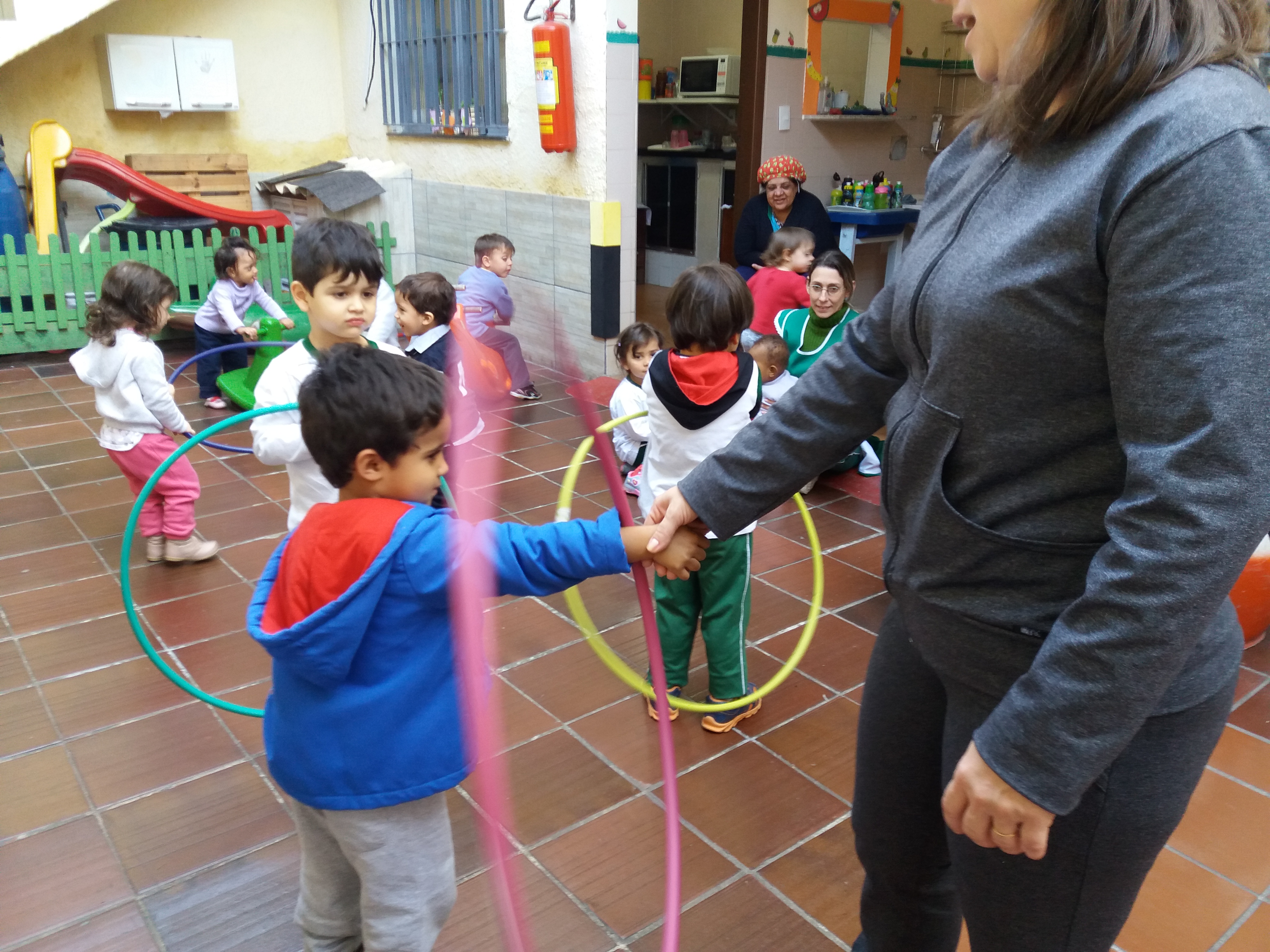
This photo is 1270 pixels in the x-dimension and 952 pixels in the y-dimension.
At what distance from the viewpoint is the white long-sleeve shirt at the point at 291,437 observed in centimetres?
243

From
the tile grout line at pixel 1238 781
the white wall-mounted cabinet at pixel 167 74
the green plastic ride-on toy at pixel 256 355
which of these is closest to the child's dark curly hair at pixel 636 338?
the green plastic ride-on toy at pixel 256 355

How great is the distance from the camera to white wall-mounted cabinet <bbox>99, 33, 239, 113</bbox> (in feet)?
24.4

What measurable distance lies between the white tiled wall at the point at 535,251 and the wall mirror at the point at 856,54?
2.59 m

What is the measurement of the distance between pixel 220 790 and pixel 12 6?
6.59 meters

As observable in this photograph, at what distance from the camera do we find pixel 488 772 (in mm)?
1396

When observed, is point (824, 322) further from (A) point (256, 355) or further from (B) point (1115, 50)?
(B) point (1115, 50)

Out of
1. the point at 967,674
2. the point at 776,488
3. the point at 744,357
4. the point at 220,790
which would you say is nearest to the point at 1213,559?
the point at 967,674

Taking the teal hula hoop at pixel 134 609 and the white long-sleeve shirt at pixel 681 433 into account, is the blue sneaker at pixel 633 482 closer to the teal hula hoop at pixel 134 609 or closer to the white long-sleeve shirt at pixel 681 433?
the white long-sleeve shirt at pixel 681 433

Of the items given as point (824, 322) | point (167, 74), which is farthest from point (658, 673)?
point (167, 74)

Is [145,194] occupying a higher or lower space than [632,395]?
higher

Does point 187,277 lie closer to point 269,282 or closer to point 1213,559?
point 269,282

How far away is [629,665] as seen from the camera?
3.03 metres

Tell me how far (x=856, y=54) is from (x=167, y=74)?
18.0ft

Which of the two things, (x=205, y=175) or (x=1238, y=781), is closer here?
(x=1238, y=781)
